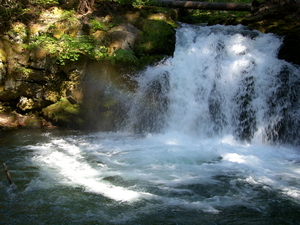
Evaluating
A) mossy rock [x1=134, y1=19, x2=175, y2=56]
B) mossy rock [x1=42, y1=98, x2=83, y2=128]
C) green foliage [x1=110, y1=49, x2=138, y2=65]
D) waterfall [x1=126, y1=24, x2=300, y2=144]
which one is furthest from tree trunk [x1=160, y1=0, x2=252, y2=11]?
mossy rock [x1=42, y1=98, x2=83, y2=128]

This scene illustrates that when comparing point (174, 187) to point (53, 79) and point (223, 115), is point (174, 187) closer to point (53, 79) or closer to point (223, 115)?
point (223, 115)

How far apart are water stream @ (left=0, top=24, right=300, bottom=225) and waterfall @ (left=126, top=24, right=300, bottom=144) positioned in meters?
0.03

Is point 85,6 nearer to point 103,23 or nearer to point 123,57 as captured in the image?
point 103,23

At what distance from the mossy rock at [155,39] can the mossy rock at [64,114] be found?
3302 mm

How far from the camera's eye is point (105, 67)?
988 centimetres

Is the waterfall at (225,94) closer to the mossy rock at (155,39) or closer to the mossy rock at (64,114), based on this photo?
the mossy rock at (155,39)

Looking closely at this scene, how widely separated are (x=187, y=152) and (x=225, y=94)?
3059 millimetres

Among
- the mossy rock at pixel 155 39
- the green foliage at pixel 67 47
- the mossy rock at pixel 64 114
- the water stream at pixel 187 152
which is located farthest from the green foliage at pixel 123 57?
the mossy rock at pixel 64 114

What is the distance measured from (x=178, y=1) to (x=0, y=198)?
43.4 feet

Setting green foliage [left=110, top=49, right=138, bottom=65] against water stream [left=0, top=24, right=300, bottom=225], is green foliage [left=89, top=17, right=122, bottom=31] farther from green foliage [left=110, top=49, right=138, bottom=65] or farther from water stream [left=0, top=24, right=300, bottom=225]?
water stream [left=0, top=24, right=300, bottom=225]

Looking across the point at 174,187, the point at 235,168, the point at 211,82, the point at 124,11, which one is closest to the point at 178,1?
the point at 124,11

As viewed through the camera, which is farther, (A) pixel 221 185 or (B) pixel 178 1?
(B) pixel 178 1

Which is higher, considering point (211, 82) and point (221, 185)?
point (211, 82)

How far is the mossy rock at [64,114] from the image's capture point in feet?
32.4
